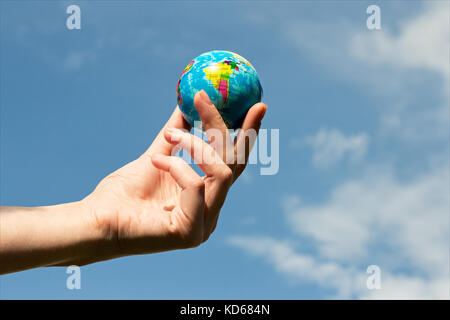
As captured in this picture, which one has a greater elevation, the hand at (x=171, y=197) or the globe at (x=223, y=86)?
the globe at (x=223, y=86)

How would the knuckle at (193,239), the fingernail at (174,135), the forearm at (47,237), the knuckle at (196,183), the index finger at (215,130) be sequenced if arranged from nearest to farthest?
the forearm at (47,237), the knuckle at (196,183), the knuckle at (193,239), the fingernail at (174,135), the index finger at (215,130)

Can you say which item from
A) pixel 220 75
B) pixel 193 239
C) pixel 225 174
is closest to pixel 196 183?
pixel 225 174

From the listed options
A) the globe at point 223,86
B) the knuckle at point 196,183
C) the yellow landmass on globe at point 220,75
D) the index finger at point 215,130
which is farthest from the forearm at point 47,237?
the yellow landmass on globe at point 220,75

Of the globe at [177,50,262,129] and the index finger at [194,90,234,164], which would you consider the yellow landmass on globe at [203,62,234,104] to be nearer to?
the globe at [177,50,262,129]

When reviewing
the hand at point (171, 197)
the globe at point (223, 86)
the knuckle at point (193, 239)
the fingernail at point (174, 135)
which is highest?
the globe at point (223, 86)

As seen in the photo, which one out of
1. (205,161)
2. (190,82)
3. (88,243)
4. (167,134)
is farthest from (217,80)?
(88,243)

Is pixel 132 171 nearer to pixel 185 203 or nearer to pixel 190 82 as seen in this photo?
pixel 185 203

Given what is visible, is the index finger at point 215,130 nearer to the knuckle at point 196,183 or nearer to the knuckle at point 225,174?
the knuckle at point 225,174
